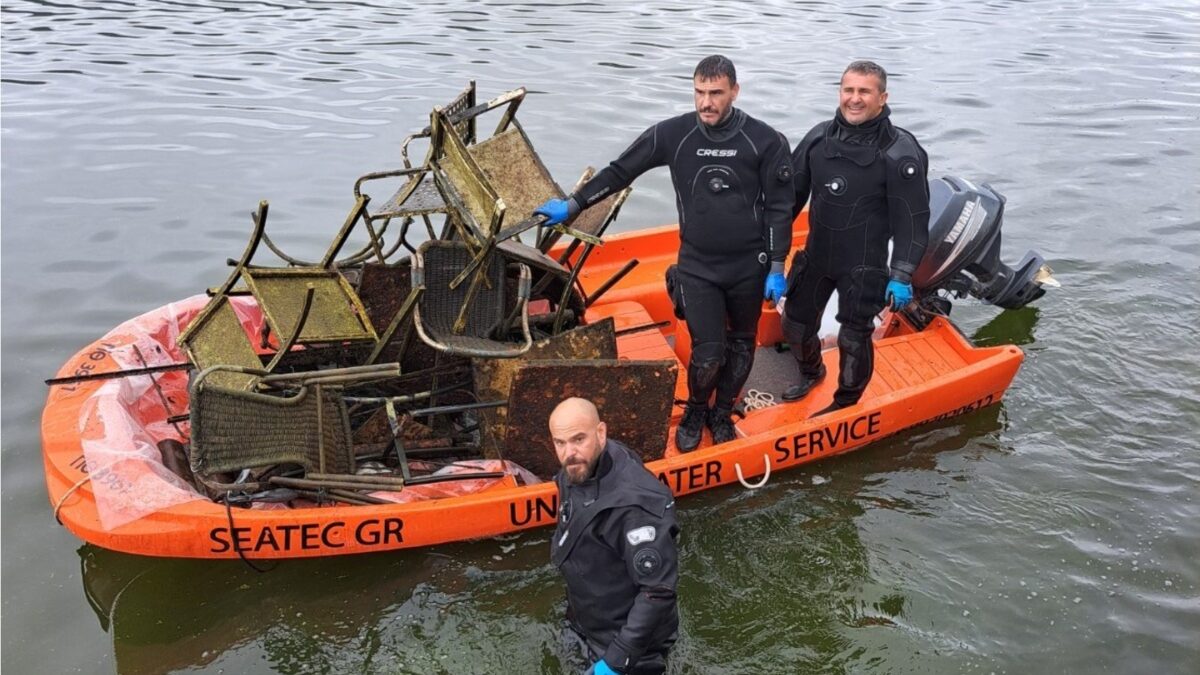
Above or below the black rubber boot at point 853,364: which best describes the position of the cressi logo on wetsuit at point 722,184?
above

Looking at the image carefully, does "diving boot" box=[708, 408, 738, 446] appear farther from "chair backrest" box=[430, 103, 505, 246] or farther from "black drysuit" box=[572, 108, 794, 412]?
"chair backrest" box=[430, 103, 505, 246]

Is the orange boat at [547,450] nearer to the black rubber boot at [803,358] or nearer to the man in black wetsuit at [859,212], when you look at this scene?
the black rubber boot at [803,358]

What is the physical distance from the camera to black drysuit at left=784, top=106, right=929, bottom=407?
5.12m

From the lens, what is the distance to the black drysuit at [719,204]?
16.1ft

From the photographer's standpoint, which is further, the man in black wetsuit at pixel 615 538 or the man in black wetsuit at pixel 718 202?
the man in black wetsuit at pixel 718 202

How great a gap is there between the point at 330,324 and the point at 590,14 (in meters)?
15.0

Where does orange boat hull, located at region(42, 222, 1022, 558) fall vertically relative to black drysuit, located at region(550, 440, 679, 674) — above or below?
below

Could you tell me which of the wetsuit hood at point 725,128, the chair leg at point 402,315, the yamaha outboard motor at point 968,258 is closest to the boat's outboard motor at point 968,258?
the yamaha outboard motor at point 968,258

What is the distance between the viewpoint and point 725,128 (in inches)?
193

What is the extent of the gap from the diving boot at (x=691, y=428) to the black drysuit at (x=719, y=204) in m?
0.34

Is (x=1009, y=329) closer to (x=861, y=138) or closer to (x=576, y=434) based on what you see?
(x=861, y=138)

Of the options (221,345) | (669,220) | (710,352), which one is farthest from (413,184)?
(669,220)

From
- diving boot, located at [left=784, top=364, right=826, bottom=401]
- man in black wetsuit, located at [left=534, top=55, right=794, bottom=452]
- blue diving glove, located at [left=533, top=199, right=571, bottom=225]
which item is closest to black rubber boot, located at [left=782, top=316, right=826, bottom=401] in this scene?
diving boot, located at [left=784, top=364, right=826, bottom=401]

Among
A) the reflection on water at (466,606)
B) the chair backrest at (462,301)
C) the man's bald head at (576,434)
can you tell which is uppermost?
the man's bald head at (576,434)
